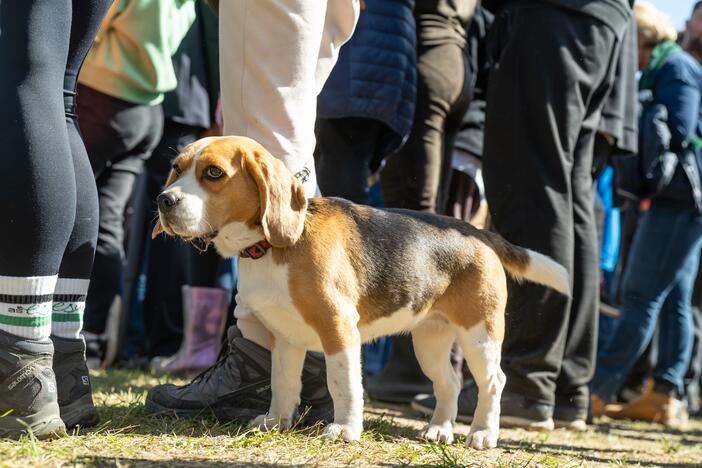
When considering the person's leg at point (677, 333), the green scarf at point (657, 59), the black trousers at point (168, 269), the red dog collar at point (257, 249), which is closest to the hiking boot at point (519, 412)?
the red dog collar at point (257, 249)

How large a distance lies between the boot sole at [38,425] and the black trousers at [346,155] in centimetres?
183

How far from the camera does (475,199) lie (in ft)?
17.4

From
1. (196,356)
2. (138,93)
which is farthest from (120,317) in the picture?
(138,93)

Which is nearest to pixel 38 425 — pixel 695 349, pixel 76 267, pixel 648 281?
pixel 76 267

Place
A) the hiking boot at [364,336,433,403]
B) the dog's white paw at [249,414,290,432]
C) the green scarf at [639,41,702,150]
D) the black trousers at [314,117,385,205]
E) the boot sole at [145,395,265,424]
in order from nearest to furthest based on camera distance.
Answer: the dog's white paw at [249,414,290,432]
the boot sole at [145,395,265,424]
the black trousers at [314,117,385,205]
the hiking boot at [364,336,433,403]
the green scarf at [639,41,702,150]

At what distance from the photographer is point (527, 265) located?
3.30 metres

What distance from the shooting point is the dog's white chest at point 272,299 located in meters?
2.69

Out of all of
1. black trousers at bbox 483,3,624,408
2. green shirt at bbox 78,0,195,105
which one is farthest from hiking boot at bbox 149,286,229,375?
black trousers at bbox 483,3,624,408

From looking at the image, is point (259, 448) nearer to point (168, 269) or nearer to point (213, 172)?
point (213, 172)

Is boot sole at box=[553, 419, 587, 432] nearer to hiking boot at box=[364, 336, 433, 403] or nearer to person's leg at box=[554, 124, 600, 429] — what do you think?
person's leg at box=[554, 124, 600, 429]

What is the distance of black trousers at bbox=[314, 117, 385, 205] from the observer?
397cm

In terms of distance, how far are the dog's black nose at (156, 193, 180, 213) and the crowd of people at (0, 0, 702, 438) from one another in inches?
9.7

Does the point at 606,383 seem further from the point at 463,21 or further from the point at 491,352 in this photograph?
the point at 491,352

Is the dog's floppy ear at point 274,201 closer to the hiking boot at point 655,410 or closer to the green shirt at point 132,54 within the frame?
the green shirt at point 132,54
